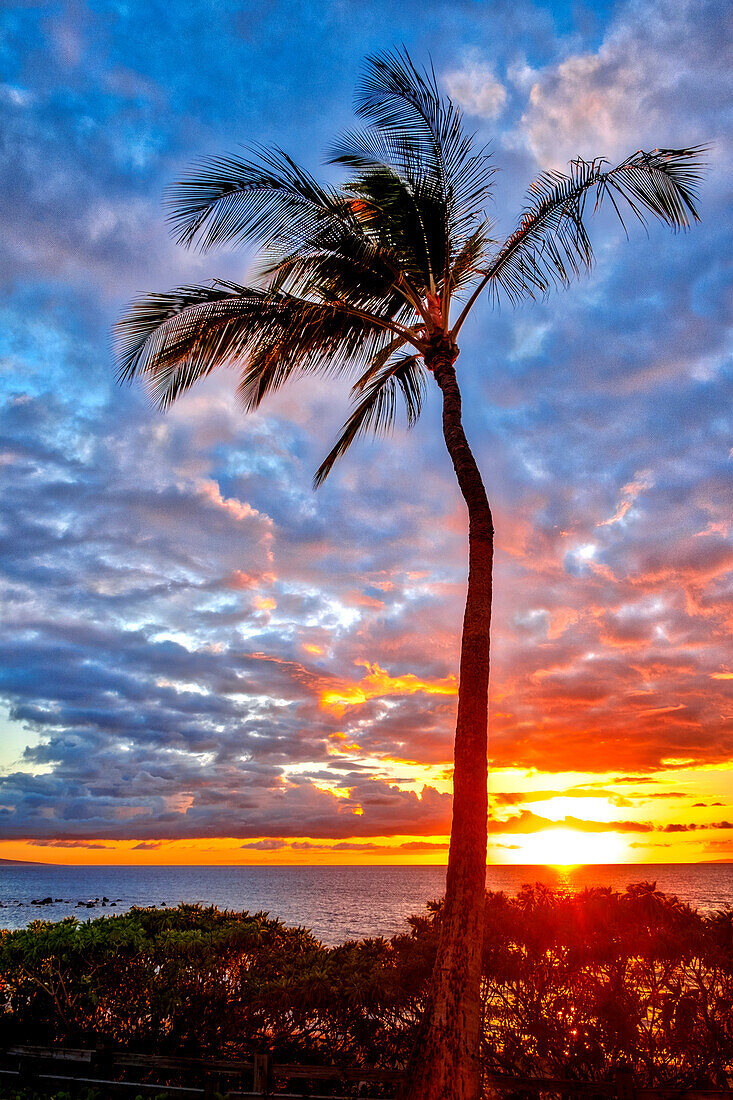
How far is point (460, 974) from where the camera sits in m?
5.37

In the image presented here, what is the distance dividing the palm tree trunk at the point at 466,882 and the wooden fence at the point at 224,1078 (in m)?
1.61

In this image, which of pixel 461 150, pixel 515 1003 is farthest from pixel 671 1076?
pixel 461 150

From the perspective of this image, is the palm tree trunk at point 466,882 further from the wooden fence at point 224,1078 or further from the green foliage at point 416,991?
the green foliage at point 416,991

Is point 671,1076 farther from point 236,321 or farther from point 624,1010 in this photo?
point 236,321

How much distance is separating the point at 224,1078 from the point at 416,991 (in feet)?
7.56

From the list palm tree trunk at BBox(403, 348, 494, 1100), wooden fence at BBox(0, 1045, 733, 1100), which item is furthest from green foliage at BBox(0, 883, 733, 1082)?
palm tree trunk at BBox(403, 348, 494, 1100)

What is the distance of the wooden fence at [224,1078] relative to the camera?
6.16 metres

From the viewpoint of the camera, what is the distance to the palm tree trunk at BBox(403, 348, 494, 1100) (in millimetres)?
5082

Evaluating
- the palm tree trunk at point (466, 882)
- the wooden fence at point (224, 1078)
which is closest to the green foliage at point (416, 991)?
the wooden fence at point (224, 1078)

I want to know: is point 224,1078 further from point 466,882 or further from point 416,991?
point 466,882

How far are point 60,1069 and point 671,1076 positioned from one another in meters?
6.76

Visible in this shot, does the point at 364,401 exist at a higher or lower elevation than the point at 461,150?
lower

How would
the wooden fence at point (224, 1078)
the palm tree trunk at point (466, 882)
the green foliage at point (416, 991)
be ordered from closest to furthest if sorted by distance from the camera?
the palm tree trunk at point (466, 882) → the wooden fence at point (224, 1078) → the green foliage at point (416, 991)

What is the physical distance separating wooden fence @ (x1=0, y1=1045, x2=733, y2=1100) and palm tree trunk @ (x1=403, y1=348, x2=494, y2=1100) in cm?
161
